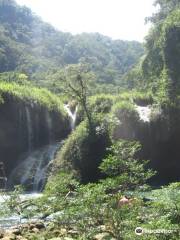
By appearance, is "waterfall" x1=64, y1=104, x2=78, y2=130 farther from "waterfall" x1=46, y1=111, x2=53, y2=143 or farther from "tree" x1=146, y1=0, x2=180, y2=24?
"tree" x1=146, y1=0, x2=180, y2=24

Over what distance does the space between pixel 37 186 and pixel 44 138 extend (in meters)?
5.21

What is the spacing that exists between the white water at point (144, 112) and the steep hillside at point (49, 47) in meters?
45.7

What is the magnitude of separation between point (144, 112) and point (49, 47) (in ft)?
239

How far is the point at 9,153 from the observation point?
2702cm

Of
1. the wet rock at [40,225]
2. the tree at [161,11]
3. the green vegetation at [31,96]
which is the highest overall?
the tree at [161,11]

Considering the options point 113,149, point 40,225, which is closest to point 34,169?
point 40,225

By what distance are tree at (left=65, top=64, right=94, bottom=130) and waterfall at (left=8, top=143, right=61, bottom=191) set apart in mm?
2927

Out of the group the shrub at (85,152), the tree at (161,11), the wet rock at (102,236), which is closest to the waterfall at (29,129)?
the shrub at (85,152)

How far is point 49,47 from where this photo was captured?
9875cm

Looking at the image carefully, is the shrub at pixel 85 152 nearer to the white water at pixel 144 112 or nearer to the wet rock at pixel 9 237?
the white water at pixel 144 112

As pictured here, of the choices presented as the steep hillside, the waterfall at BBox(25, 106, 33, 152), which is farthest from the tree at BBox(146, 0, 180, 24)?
the steep hillside

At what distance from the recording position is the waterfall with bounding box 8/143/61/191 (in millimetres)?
23641

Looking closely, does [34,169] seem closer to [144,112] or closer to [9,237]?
[144,112]

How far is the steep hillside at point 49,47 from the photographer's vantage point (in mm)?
78375
